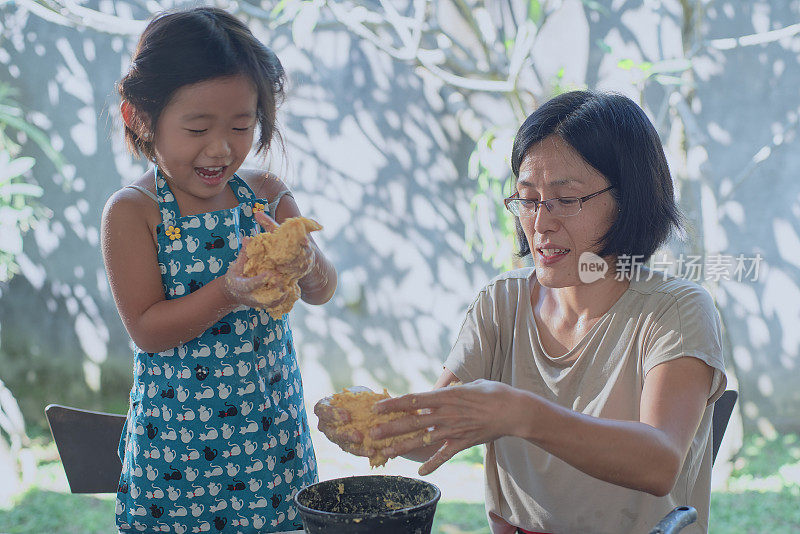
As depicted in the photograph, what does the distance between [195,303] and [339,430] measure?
397 mm

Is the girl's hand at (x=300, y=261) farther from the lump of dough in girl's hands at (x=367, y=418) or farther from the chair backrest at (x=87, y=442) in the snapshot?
the chair backrest at (x=87, y=442)

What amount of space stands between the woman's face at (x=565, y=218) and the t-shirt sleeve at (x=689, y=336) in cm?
21

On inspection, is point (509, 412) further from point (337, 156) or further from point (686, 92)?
point (337, 156)

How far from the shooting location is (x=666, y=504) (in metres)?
1.57

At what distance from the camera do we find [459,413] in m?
1.21

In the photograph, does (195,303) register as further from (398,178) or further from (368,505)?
(398,178)

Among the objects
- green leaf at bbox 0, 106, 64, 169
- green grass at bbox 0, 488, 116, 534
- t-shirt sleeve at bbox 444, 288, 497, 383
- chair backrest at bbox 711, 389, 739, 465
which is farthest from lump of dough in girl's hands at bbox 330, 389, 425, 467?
green leaf at bbox 0, 106, 64, 169

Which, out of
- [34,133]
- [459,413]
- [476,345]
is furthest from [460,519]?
[34,133]

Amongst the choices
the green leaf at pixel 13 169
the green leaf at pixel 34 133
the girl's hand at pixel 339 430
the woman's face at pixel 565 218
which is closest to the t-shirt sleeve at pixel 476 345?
the woman's face at pixel 565 218

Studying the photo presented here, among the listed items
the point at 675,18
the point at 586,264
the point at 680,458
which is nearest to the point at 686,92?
the point at 675,18

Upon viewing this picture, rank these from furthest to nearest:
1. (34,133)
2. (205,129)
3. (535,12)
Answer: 1. (34,133)
2. (535,12)
3. (205,129)

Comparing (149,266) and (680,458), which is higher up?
(149,266)

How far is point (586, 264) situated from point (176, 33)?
3.26ft

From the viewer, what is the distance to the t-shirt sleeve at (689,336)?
147 cm
